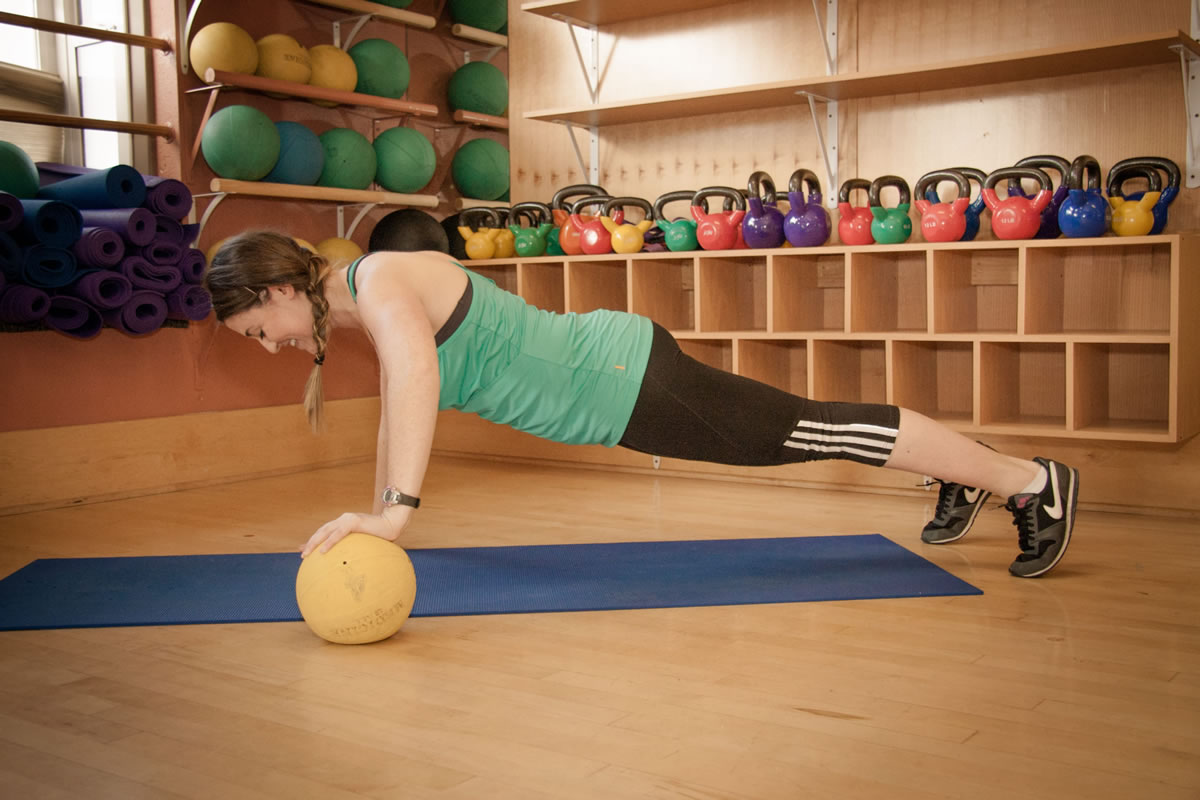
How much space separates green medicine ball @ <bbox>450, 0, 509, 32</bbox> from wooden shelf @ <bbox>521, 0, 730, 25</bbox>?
0.43 metres

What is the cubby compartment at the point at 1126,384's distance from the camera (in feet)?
11.0

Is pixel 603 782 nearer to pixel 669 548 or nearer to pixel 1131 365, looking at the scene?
pixel 669 548

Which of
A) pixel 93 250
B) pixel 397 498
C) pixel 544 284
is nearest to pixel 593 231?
pixel 544 284

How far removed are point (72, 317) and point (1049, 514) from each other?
287cm

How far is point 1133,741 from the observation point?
1559 mm

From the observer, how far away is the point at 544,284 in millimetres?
4352

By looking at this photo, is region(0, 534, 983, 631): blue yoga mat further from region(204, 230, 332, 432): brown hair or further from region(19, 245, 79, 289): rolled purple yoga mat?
region(19, 245, 79, 289): rolled purple yoga mat

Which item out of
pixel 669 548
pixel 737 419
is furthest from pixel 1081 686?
pixel 669 548

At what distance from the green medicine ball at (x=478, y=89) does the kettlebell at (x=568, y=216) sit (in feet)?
2.45

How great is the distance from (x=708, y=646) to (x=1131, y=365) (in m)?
2.17

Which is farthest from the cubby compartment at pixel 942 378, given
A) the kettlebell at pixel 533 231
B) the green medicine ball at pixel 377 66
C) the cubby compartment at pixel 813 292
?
the green medicine ball at pixel 377 66

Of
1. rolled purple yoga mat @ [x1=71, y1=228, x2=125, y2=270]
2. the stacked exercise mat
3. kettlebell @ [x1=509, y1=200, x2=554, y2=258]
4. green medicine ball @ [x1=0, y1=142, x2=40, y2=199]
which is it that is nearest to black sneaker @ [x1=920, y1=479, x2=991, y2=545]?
kettlebell @ [x1=509, y1=200, x2=554, y2=258]

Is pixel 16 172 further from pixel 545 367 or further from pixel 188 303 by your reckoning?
pixel 545 367

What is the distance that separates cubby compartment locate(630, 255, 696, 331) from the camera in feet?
13.3
